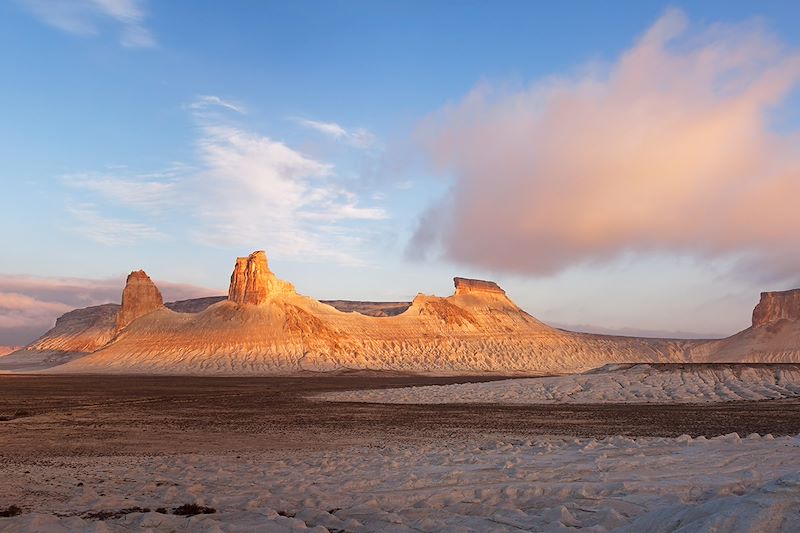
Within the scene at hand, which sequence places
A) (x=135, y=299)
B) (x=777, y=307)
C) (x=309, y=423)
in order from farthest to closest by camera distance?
Answer: (x=777, y=307), (x=135, y=299), (x=309, y=423)

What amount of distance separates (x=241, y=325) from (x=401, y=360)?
26435 millimetres

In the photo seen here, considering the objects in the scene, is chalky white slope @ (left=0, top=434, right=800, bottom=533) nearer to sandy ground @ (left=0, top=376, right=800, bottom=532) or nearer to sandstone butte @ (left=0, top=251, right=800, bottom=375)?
sandy ground @ (left=0, top=376, right=800, bottom=532)

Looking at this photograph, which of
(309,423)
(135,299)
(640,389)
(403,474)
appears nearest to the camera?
(403,474)

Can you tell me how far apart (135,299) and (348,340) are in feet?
171

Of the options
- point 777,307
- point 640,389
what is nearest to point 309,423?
point 640,389

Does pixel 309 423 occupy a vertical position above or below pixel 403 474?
below

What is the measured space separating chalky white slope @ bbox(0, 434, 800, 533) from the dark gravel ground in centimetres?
281

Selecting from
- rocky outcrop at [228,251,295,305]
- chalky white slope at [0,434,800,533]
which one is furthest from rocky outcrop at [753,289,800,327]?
chalky white slope at [0,434,800,533]

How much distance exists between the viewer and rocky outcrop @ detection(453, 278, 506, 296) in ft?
486

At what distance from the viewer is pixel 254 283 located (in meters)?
117

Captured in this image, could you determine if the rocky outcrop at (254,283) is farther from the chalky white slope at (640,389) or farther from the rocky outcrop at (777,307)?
the rocky outcrop at (777,307)

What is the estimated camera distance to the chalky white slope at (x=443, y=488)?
25.7 ft

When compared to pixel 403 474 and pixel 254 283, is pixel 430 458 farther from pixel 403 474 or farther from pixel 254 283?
pixel 254 283

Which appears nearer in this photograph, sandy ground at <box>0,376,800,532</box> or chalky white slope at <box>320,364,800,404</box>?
sandy ground at <box>0,376,800,532</box>
